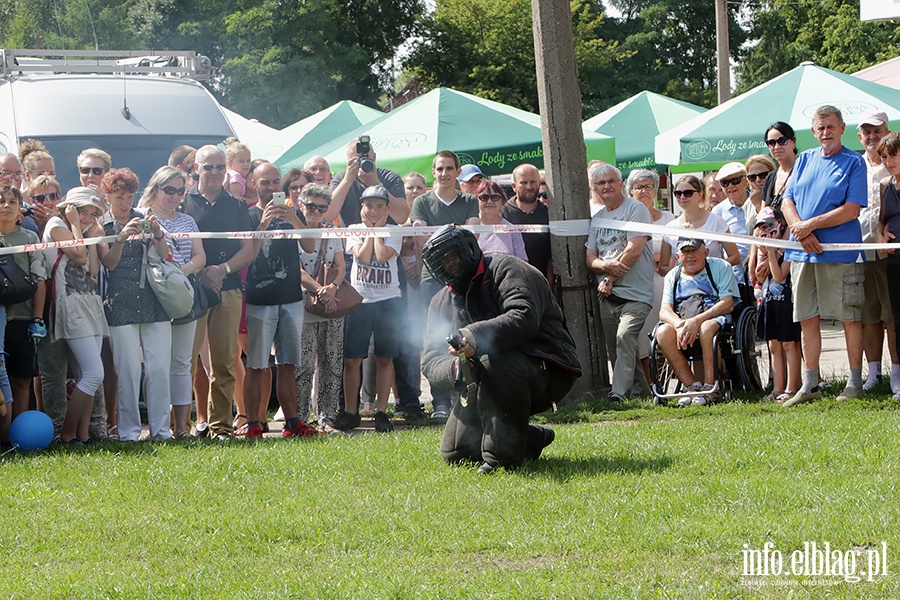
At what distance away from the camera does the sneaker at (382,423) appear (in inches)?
406

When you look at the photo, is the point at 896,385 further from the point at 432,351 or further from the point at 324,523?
the point at 324,523

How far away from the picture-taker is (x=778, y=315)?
10469mm

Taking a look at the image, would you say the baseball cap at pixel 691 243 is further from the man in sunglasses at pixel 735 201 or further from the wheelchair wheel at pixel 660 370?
the man in sunglasses at pixel 735 201

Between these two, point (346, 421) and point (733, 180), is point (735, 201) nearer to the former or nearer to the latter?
point (733, 180)

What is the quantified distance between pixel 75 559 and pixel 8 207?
3785 mm

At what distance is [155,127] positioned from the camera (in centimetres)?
1347

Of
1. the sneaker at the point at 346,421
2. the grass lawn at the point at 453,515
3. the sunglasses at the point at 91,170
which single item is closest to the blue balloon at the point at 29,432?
the grass lawn at the point at 453,515

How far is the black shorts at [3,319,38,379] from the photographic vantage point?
29.7 ft

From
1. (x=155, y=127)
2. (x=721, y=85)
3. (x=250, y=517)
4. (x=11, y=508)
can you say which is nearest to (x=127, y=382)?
(x=11, y=508)

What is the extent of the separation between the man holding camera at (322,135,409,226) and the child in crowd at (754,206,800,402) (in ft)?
11.1

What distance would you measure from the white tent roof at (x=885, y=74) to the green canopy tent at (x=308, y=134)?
832cm

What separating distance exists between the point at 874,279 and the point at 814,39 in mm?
38676

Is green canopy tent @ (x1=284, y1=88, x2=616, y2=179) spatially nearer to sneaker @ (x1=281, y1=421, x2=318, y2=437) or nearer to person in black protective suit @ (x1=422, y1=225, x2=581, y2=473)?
sneaker @ (x1=281, y1=421, x2=318, y2=437)

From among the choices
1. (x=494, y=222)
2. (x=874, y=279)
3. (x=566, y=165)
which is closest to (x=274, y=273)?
(x=494, y=222)
